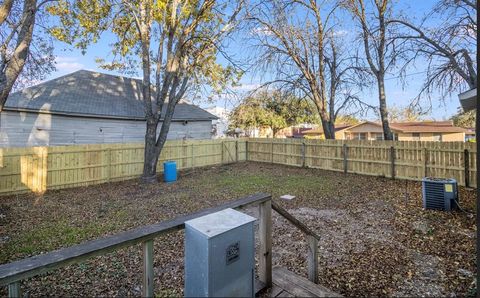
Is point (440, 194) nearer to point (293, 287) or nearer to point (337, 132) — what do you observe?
point (293, 287)

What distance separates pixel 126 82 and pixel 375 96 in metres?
15.4

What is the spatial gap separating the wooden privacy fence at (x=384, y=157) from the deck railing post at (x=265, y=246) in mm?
8721

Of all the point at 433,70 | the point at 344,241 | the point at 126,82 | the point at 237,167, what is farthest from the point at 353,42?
the point at 126,82

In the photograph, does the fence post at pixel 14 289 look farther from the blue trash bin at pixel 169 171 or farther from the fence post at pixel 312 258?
the blue trash bin at pixel 169 171

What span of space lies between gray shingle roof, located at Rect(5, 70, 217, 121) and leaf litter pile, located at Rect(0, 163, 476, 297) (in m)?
5.04

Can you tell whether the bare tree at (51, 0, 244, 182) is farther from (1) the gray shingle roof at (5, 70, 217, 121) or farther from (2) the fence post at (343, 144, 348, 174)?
(2) the fence post at (343, 144, 348, 174)

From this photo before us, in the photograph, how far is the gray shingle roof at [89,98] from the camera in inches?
461

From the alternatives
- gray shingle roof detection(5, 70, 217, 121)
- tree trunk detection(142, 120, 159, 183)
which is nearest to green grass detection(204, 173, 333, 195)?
tree trunk detection(142, 120, 159, 183)

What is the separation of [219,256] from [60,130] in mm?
13457

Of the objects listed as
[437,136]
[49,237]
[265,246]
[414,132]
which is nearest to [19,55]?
[49,237]

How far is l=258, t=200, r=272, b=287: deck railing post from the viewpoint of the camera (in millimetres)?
2559

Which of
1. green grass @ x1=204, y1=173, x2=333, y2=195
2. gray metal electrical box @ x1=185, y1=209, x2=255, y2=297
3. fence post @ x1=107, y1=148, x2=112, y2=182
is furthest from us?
fence post @ x1=107, y1=148, x2=112, y2=182

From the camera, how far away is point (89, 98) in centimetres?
1391

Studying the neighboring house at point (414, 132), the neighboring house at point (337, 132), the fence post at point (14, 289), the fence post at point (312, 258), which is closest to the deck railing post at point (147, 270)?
the fence post at point (14, 289)
